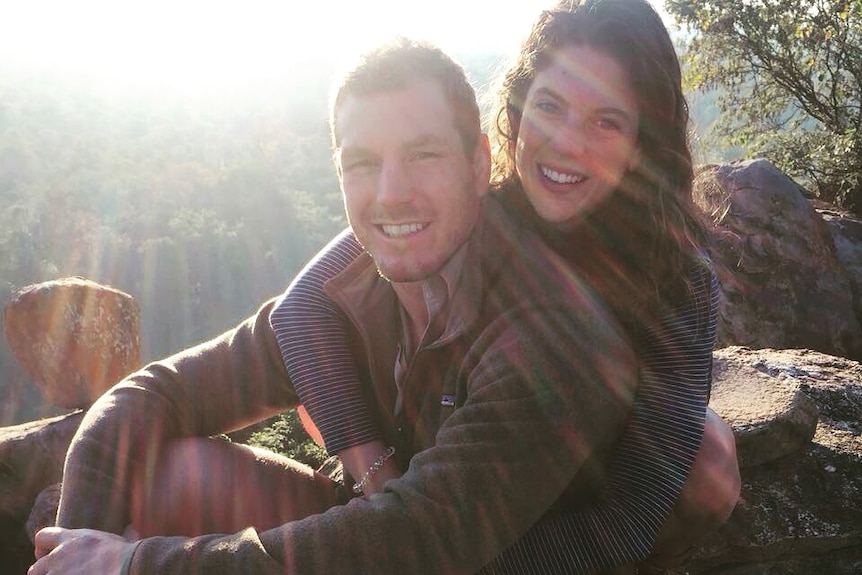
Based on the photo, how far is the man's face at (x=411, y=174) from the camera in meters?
1.98

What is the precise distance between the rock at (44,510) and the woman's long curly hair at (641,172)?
2.86 meters

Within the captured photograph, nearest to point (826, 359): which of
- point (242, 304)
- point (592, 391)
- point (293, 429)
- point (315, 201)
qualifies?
point (592, 391)

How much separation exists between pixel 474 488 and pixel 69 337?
3.77 m

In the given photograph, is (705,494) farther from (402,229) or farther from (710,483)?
(402,229)

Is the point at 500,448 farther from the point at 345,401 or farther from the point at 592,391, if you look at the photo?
the point at 345,401

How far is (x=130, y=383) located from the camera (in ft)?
7.45

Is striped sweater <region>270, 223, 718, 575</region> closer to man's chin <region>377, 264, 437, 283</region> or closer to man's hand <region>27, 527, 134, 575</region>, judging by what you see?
man's chin <region>377, 264, 437, 283</region>

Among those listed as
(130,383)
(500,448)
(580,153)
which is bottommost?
(500,448)

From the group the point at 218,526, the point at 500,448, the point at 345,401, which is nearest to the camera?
the point at 500,448

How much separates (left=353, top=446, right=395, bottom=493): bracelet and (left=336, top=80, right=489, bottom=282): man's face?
502 mm

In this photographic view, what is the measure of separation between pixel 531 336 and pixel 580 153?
818 millimetres

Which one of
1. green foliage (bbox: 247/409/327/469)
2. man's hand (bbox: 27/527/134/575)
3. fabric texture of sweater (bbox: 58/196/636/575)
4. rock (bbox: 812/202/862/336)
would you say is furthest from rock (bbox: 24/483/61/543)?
rock (bbox: 812/202/862/336)

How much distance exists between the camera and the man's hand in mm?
1682

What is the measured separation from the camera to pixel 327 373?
2168 mm
